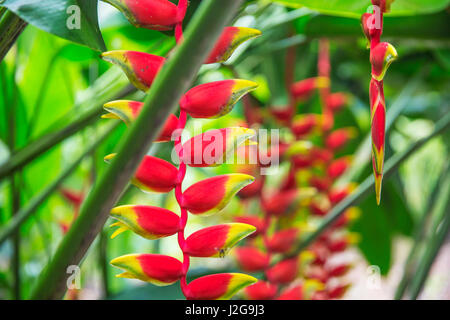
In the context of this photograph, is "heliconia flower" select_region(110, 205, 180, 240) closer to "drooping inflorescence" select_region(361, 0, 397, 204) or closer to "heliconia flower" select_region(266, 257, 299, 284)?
"drooping inflorescence" select_region(361, 0, 397, 204)

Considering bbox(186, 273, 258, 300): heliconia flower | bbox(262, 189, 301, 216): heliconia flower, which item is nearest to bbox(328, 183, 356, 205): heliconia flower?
bbox(262, 189, 301, 216): heliconia flower

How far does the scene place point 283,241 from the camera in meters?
0.40

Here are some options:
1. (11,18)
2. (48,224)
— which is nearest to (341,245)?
(11,18)

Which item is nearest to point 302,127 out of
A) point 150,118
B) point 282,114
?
point 282,114

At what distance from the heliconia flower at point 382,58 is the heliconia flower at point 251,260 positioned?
11.0 inches

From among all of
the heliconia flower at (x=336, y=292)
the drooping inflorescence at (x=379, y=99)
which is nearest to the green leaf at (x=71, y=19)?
the drooping inflorescence at (x=379, y=99)

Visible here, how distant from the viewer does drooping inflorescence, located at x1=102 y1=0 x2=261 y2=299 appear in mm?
174

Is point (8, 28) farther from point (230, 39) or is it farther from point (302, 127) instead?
point (302, 127)

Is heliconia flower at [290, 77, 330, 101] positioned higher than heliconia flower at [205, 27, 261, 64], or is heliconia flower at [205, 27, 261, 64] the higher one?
heliconia flower at [290, 77, 330, 101]

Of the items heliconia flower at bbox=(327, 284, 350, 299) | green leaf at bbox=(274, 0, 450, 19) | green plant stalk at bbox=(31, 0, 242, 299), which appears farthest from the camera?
heliconia flower at bbox=(327, 284, 350, 299)

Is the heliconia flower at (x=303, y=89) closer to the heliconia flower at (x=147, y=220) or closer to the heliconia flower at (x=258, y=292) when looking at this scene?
the heliconia flower at (x=258, y=292)

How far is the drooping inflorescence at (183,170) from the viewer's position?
0.17 metres

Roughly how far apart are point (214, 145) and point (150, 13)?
56mm

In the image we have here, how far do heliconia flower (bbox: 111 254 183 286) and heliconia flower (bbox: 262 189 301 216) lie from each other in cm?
24
